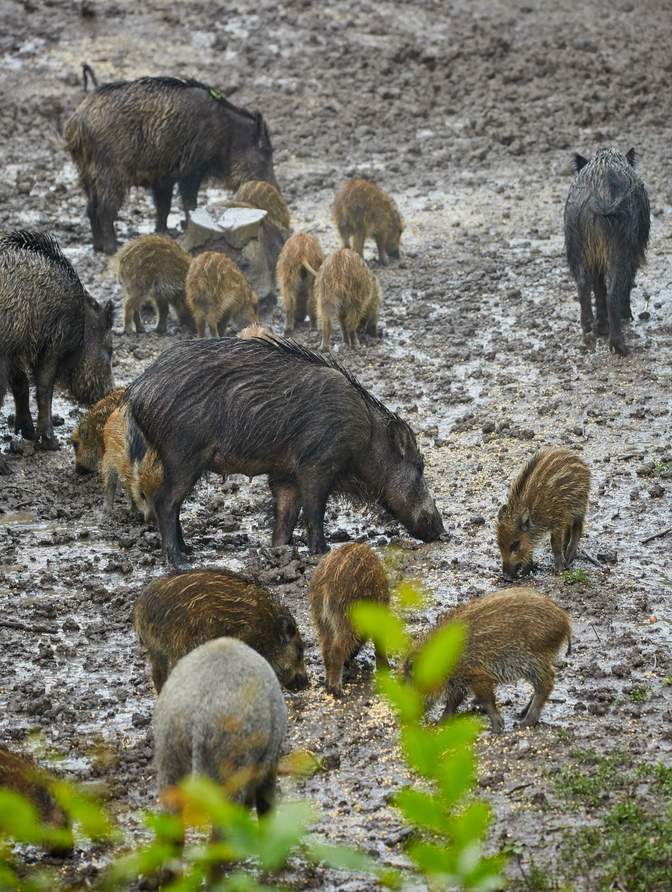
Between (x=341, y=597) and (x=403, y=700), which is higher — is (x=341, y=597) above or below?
below

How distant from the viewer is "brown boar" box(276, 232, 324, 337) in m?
9.82

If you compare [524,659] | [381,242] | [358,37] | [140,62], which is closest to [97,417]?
[524,659]

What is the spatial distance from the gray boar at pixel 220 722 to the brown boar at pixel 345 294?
620 cm

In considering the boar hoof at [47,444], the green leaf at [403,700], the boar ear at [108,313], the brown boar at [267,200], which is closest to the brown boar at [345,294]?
the boar ear at [108,313]

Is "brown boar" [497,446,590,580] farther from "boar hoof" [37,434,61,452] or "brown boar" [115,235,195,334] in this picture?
"brown boar" [115,235,195,334]

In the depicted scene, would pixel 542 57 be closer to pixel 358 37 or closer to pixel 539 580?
Result: pixel 358 37

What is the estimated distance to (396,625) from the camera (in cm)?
137

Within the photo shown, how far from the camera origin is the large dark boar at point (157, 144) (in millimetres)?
11742

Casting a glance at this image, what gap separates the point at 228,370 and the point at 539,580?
1945 mm

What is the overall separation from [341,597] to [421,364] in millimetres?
4653

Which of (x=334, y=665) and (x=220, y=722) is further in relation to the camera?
(x=334, y=665)

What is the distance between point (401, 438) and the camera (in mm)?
6301

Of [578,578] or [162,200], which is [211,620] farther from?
[162,200]

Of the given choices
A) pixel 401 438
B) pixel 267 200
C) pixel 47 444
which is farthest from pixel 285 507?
pixel 267 200
